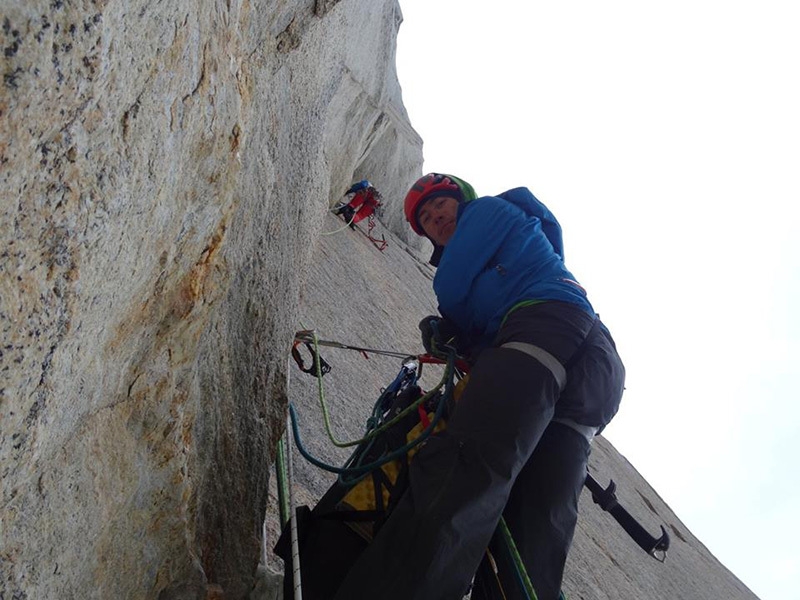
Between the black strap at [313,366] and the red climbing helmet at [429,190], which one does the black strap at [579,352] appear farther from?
the black strap at [313,366]

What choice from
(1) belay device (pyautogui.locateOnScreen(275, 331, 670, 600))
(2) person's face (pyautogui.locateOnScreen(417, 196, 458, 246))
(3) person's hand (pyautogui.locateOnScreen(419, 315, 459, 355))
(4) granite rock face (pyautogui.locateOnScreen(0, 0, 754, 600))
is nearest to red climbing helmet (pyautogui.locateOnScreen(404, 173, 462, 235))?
(2) person's face (pyautogui.locateOnScreen(417, 196, 458, 246))

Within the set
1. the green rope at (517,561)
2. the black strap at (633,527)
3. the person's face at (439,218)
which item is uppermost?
the person's face at (439,218)

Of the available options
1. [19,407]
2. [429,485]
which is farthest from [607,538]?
[19,407]

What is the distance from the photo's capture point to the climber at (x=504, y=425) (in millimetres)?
1725

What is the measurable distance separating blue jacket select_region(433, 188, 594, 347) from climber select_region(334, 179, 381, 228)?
6024mm

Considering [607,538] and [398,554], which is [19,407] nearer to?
[398,554]

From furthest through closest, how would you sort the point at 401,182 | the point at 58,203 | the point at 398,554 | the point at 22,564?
the point at 401,182
the point at 398,554
the point at 22,564
the point at 58,203

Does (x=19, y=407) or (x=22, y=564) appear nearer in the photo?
(x=19, y=407)

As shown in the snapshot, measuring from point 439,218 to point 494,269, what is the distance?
3.20ft

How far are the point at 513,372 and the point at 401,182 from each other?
9915 mm

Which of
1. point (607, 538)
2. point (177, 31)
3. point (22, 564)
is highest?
point (177, 31)

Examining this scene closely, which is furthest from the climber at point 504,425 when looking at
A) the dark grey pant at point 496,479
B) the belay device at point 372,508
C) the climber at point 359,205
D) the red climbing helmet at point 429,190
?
the climber at point 359,205

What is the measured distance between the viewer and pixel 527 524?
201 cm

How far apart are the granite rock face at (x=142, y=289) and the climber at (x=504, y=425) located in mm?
643
